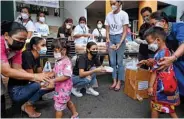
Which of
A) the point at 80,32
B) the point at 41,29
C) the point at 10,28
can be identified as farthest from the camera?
the point at 41,29

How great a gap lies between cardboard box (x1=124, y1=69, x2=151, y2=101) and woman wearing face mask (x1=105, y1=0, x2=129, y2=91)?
0.49 metres

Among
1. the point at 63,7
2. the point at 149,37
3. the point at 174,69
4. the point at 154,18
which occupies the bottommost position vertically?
the point at 174,69

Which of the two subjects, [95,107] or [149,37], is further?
[95,107]

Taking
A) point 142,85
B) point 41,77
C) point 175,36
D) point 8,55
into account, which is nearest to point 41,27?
point 8,55

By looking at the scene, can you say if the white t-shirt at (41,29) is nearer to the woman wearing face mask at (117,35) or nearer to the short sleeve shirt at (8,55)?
the woman wearing face mask at (117,35)

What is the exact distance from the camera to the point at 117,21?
12.3 ft

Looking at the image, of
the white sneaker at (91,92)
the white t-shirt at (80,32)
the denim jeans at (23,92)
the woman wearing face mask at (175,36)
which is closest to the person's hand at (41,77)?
the denim jeans at (23,92)

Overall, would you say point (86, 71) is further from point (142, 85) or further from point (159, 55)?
point (159, 55)

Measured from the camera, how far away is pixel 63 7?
10.8 meters

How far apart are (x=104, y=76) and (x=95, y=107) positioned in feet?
6.32

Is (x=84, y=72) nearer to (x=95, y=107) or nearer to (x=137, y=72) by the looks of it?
(x=95, y=107)

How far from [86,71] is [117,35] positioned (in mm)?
1006

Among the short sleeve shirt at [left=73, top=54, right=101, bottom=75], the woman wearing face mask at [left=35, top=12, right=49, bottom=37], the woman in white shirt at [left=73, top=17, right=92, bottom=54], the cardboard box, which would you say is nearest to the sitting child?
the cardboard box

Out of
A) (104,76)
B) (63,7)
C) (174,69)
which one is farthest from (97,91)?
(63,7)
